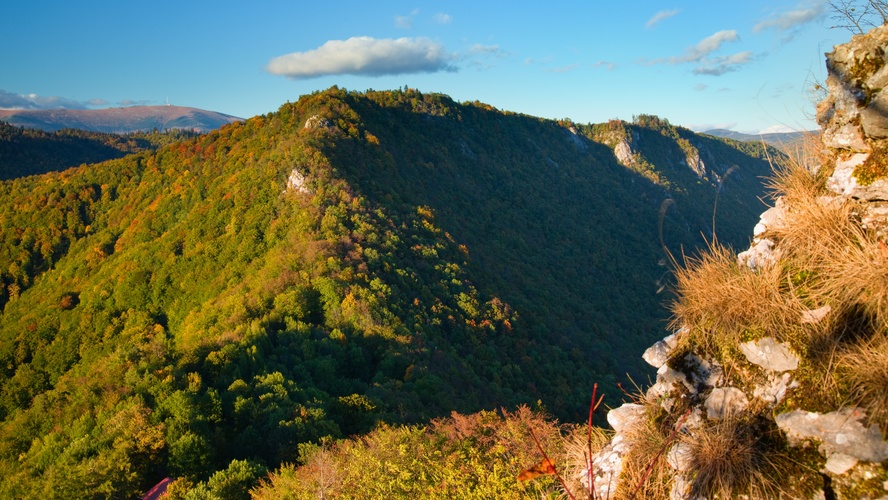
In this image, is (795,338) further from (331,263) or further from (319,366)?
(331,263)

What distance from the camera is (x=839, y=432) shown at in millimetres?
3273

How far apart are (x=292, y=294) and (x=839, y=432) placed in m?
27.1

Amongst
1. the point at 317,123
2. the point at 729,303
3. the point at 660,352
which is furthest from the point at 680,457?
the point at 317,123

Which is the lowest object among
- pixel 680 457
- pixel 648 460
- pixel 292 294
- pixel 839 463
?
pixel 292 294

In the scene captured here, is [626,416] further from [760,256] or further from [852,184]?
[852,184]

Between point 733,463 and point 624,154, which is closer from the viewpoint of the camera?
point 733,463

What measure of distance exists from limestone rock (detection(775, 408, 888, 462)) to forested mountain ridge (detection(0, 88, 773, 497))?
29.6 ft

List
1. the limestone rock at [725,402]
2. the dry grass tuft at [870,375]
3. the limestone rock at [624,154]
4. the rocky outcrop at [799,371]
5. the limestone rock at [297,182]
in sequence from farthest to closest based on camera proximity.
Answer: the limestone rock at [624,154], the limestone rock at [297,182], the limestone rock at [725,402], the rocky outcrop at [799,371], the dry grass tuft at [870,375]

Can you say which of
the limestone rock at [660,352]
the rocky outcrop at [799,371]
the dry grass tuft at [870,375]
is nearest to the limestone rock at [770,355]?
the rocky outcrop at [799,371]

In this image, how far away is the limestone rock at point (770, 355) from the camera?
377cm

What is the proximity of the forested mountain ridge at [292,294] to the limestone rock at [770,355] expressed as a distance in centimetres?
851

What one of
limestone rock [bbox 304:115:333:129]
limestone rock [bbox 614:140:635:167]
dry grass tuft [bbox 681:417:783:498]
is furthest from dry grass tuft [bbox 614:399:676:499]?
limestone rock [bbox 614:140:635:167]

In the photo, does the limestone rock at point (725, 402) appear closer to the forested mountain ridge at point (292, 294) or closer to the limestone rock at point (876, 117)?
the limestone rock at point (876, 117)

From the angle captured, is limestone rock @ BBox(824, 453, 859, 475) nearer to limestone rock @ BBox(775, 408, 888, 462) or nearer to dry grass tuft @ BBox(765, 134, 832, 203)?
limestone rock @ BBox(775, 408, 888, 462)
